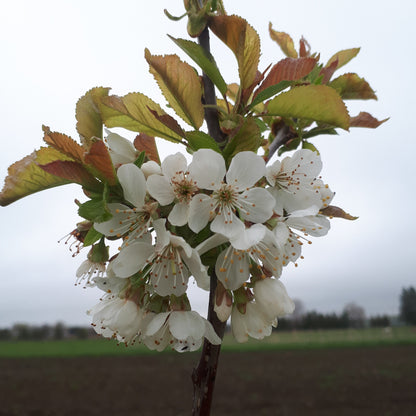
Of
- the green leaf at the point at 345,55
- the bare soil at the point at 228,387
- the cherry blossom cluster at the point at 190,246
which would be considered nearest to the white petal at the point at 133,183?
the cherry blossom cluster at the point at 190,246

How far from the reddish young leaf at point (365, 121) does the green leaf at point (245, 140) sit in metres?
0.51

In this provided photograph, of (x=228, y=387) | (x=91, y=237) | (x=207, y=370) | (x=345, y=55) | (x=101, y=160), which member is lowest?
(x=228, y=387)

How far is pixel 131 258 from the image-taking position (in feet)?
2.77

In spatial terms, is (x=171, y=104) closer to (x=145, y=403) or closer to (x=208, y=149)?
(x=208, y=149)

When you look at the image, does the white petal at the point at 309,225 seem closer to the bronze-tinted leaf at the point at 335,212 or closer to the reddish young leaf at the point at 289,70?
the bronze-tinted leaf at the point at 335,212

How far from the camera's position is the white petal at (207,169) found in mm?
817

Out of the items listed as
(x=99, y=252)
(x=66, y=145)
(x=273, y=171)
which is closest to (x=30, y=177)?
(x=66, y=145)

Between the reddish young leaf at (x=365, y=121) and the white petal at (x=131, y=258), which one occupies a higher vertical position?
the reddish young leaf at (x=365, y=121)

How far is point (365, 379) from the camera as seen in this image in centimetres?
1237

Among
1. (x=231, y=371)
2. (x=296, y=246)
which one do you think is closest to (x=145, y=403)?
(x=231, y=371)

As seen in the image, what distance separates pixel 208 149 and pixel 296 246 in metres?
0.34

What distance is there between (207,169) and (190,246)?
0.51 feet

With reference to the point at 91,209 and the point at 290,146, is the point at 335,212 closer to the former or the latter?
the point at 290,146

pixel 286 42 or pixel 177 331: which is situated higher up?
pixel 286 42
